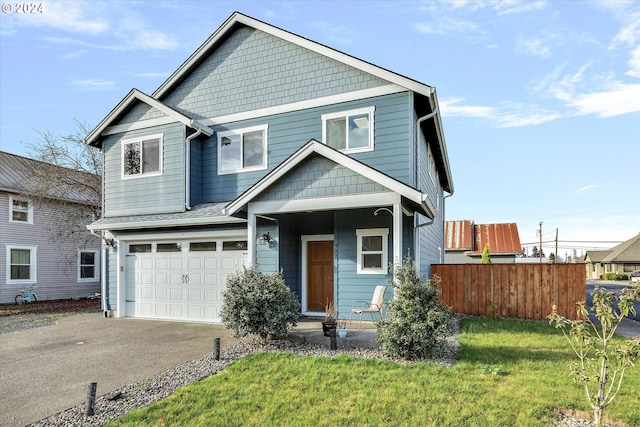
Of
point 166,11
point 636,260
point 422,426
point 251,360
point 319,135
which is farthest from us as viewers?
point 636,260

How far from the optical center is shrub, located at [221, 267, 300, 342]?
7559 millimetres

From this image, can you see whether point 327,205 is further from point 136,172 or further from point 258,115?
point 136,172

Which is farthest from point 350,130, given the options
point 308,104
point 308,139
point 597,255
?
point 597,255

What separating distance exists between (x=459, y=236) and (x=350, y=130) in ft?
70.9

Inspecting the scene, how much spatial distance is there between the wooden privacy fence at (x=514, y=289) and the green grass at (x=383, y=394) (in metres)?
4.65

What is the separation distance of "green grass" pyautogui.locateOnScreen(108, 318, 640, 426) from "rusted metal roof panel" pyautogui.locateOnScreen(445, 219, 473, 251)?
22.7m

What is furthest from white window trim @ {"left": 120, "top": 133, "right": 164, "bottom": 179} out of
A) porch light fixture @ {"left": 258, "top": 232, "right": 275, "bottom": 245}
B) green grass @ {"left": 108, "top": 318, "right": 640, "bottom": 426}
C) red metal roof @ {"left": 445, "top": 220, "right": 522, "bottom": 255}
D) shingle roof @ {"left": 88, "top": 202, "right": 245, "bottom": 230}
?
red metal roof @ {"left": 445, "top": 220, "right": 522, "bottom": 255}

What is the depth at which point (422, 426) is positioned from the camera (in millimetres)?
4355

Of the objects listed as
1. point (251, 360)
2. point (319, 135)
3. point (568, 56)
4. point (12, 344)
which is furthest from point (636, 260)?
point (12, 344)

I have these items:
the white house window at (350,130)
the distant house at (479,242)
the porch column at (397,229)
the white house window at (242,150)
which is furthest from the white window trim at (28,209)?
the distant house at (479,242)

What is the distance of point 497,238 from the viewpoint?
28.4 m

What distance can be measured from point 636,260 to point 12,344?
5744cm

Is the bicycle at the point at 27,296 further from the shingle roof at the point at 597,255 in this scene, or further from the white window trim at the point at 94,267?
the shingle roof at the point at 597,255

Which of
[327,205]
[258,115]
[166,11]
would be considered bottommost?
[327,205]
